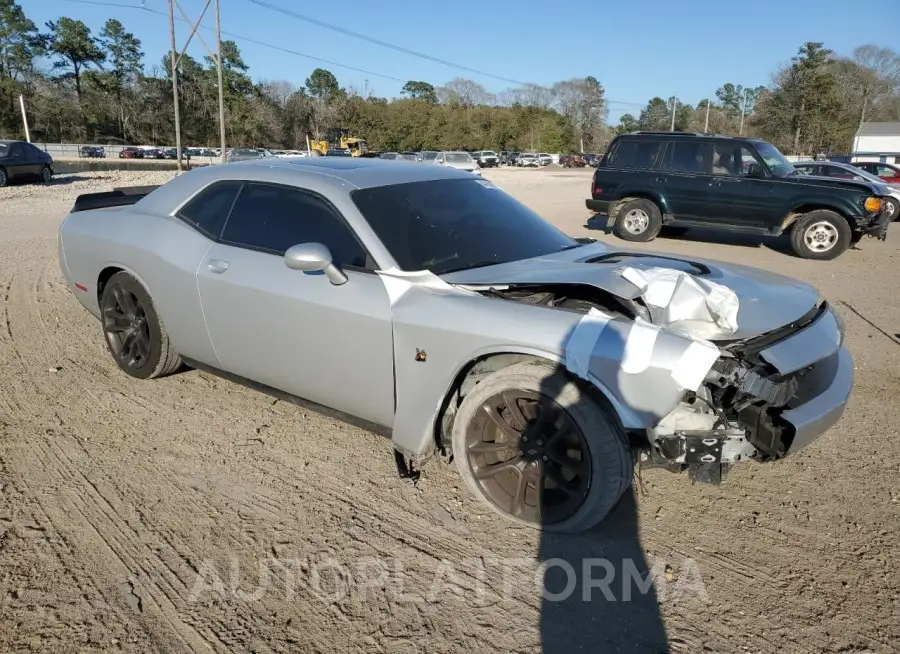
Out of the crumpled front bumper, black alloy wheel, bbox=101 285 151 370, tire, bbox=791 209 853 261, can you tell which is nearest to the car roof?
black alloy wheel, bbox=101 285 151 370

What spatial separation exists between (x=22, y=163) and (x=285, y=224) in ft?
75.7

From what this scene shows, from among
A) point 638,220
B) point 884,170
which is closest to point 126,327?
point 638,220

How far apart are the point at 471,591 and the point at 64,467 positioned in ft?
7.66

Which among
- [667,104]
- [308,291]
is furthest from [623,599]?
[667,104]

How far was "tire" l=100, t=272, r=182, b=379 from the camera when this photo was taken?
4.39 metres

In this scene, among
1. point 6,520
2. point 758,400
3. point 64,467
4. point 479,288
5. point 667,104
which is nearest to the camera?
point 758,400

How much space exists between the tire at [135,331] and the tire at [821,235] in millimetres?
10344

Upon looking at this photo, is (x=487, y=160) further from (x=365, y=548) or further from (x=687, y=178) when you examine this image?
(x=365, y=548)

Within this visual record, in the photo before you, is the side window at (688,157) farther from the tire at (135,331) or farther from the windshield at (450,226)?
the tire at (135,331)

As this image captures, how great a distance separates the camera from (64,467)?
Answer: 3545 millimetres

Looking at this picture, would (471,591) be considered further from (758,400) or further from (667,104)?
(667,104)

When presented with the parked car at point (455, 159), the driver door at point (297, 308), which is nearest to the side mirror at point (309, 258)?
the driver door at point (297, 308)

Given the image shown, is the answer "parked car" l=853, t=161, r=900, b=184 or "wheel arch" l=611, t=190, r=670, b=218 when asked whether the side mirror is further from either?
"parked car" l=853, t=161, r=900, b=184

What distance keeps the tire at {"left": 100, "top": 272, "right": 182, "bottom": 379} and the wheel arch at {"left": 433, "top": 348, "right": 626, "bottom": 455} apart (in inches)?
86.1
